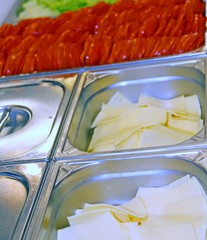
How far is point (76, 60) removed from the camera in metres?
1.64

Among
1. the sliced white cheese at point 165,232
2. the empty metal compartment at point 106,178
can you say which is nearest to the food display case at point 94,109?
the empty metal compartment at point 106,178

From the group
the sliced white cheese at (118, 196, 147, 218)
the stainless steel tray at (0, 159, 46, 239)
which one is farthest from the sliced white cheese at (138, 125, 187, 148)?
the stainless steel tray at (0, 159, 46, 239)

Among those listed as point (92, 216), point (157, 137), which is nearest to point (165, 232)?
point (92, 216)

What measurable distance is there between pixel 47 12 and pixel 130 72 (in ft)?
2.70

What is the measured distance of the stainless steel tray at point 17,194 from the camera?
1010 mm

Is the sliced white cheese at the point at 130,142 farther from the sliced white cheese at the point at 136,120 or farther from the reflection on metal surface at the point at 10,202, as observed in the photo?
the reflection on metal surface at the point at 10,202

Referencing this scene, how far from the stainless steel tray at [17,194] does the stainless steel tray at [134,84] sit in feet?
0.85

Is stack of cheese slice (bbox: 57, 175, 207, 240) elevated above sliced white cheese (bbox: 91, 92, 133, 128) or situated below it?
below

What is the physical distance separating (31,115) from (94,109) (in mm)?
231

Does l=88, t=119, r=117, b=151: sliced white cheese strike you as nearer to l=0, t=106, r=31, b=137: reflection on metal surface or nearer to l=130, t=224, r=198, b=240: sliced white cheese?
l=0, t=106, r=31, b=137: reflection on metal surface

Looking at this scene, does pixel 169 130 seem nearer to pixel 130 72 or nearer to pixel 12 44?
pixel 130 72

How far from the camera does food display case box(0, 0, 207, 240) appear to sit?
1.09 m

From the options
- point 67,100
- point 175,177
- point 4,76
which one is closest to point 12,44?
point 4,76

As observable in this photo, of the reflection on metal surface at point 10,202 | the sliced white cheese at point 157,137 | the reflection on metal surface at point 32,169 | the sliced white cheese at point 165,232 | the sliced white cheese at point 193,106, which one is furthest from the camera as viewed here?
the sliced white cheese at point 193,106
